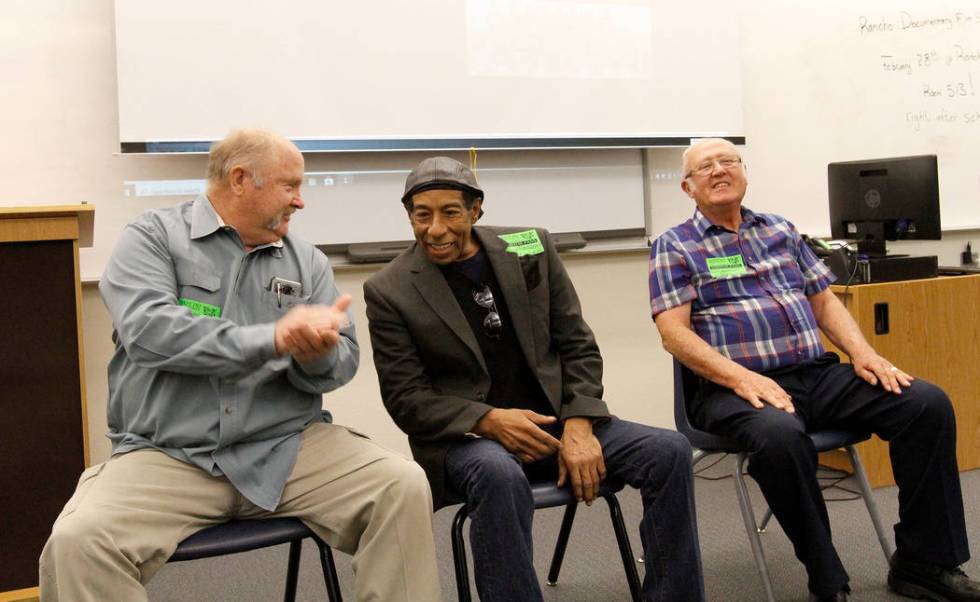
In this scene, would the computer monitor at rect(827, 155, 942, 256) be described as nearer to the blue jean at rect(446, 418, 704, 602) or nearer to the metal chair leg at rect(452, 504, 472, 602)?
the blue jean at rect(446, 418, 704, 602)

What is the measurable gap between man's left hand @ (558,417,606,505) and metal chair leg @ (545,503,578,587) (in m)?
0.31

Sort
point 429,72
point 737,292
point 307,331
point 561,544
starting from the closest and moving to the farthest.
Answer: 1. point 307,331
2. point 561,544
3. point 737,292
4. point 429,72

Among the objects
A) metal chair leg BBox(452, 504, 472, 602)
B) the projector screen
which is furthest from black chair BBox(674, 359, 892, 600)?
the projector screen

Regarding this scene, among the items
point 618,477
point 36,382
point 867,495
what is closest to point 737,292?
point 867,495

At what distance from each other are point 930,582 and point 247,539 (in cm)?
181

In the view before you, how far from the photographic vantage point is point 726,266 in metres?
2.80

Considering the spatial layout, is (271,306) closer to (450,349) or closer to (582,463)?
(450,349)

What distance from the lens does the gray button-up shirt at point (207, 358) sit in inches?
76.4

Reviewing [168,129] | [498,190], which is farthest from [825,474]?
[168,129]

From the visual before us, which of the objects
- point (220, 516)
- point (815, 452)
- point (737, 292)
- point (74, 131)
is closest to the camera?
point (220, 516)

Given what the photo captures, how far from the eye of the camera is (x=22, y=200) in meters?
3.20

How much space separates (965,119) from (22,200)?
429 cm

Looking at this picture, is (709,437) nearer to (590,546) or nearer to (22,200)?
(590,546)

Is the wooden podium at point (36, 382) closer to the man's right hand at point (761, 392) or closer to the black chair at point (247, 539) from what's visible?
the black chair at point (247, 539)
